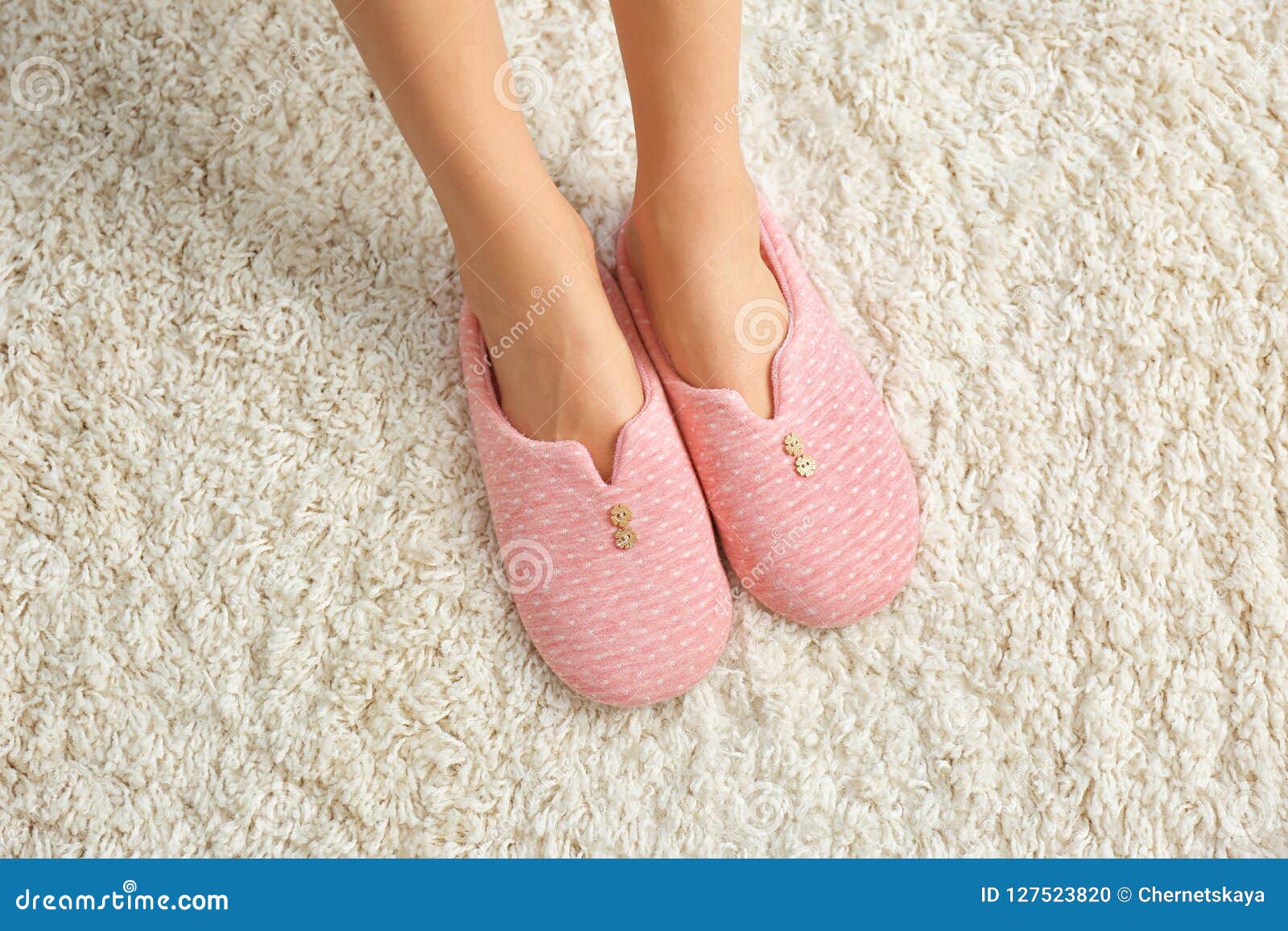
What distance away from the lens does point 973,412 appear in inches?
34.5

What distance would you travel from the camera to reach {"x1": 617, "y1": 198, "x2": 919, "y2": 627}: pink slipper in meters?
0.79

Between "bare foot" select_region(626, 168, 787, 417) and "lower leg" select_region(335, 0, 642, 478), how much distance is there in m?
0.05

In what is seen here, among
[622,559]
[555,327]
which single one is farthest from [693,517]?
[555,327]

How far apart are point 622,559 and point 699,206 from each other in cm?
28

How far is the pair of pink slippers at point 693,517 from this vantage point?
2.57ft

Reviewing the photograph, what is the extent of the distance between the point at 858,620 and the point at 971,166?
0.42 m

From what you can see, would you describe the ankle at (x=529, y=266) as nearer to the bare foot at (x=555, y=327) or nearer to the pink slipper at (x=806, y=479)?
the bare foot at (x=555, y=327)

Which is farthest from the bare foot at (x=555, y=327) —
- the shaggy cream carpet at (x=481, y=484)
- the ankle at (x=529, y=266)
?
the shaggy cream carpet at (x=481, y=484)

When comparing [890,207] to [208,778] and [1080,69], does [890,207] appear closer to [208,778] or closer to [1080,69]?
[1080,69]

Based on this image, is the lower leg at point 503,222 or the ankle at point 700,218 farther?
the ankle at point 700,218

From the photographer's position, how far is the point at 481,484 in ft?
2.90

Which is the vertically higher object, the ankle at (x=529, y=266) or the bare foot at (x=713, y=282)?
the ankle at (x=529, y=266)

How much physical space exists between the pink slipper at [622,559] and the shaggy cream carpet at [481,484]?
5 cm

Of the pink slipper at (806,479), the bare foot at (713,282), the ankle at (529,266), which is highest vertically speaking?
the ankle at (529,266)
